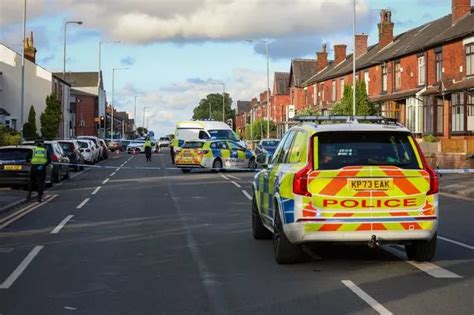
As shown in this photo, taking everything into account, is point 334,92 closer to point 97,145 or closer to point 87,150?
point 97,145

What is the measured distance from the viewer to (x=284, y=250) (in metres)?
8.79

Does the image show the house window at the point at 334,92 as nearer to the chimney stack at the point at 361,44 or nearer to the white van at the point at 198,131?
the chimney stack at the point at 361,44

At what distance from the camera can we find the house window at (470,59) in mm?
34781

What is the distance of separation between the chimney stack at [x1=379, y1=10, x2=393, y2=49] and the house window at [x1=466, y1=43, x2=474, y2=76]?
58.1ft

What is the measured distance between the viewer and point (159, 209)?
16.1m

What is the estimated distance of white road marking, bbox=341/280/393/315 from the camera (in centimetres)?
655

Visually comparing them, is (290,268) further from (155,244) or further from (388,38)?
(388,38)

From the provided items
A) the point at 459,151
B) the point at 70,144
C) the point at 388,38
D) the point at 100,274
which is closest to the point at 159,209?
the point at 100,274

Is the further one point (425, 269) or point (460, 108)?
point (460, 108)

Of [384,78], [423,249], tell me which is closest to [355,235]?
[423,249]

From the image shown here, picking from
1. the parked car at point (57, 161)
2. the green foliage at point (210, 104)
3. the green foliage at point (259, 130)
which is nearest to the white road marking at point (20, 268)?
the parked car at point (57, 161)

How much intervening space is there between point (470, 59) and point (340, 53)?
3077cm

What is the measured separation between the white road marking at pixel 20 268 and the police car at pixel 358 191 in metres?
3.30

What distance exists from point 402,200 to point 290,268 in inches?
65.2
